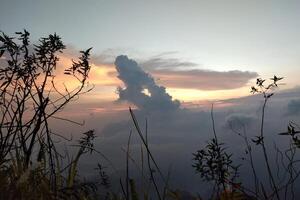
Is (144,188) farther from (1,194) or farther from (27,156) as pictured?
(1,194)

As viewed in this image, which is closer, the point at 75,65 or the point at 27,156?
the point at 27,156

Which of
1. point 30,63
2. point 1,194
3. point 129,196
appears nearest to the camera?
point 1,194

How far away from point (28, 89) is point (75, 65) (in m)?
1.63

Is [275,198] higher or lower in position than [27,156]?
lower

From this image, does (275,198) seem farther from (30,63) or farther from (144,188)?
(30,63)

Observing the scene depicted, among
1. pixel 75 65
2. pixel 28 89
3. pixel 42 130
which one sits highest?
pixel 75 65

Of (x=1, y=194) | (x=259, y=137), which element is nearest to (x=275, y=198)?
(x=259, y=137)

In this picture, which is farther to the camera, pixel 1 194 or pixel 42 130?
pixel 42 130

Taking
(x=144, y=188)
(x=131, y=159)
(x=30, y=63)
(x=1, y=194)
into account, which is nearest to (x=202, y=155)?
(x=144, y=188)

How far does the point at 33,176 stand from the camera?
4.71m

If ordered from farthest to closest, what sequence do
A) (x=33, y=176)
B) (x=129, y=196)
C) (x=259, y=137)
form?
(x=259, y=137), (x=129, y=196), (x=33, y=176)

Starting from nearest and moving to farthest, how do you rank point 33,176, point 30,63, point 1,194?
point 1,194 < point 33,176 < point 30,63

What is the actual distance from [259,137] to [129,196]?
11.0 feet

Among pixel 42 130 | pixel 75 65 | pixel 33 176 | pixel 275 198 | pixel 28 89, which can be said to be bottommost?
pixel 275 198
